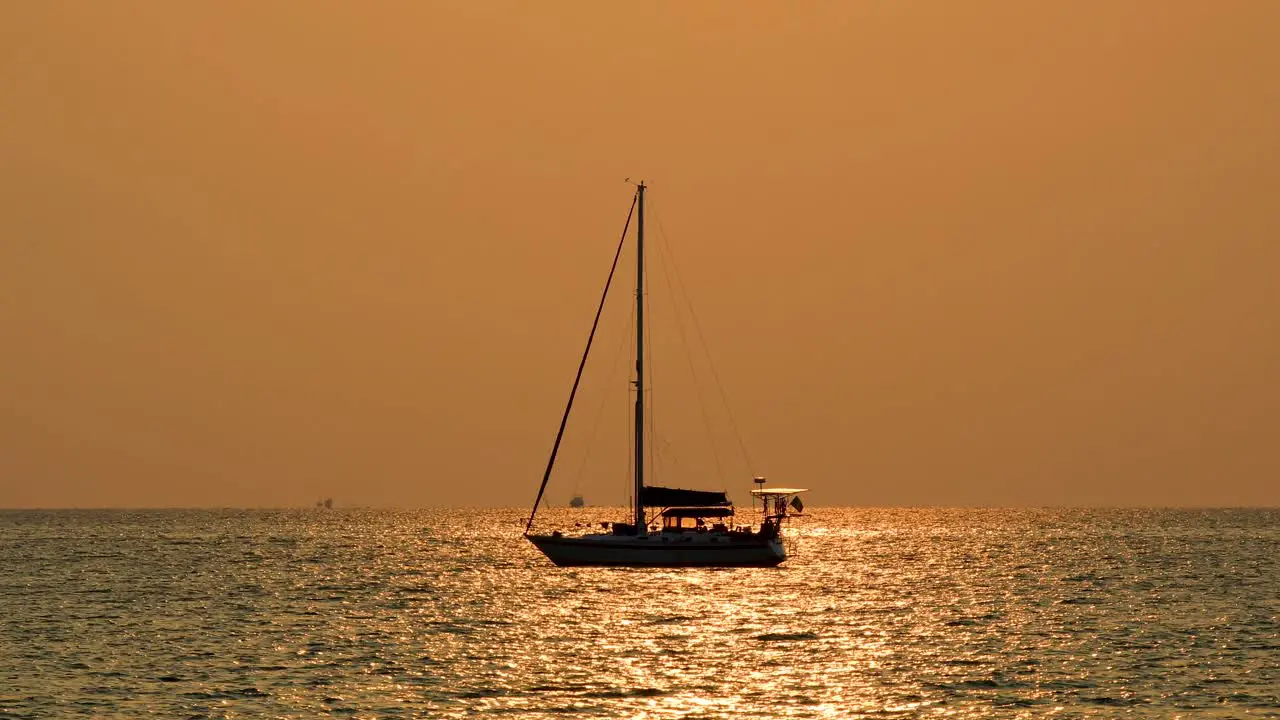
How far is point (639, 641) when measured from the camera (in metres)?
63.9

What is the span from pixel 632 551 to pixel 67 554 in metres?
64.5

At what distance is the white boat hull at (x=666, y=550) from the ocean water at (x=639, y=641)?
1295 mm

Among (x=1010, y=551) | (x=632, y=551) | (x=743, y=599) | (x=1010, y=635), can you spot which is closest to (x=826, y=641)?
(x=1010, y=635)

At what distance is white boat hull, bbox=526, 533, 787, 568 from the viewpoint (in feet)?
326

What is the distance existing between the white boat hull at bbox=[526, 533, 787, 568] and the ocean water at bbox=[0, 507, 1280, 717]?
1295 mm

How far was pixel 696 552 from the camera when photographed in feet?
331

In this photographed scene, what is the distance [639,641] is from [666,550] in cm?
3635

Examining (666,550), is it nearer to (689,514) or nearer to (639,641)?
(689,514)

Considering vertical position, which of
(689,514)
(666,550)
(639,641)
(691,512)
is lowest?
(639,641)

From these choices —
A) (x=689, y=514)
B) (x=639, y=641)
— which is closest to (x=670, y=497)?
(x=689, y=514)

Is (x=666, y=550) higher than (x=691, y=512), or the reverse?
(x=691, y=512)

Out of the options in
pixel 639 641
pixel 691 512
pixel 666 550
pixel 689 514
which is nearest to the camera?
pixel 639 641

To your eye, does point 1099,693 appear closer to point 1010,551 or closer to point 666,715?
point 666,715

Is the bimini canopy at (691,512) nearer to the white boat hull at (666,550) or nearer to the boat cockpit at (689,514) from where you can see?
the boat cockpit at (689,514)
